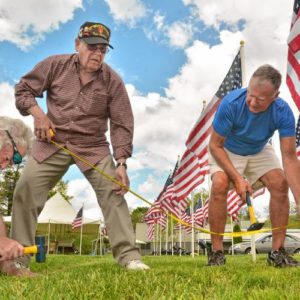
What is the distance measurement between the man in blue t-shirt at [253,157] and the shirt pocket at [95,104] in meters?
1.18

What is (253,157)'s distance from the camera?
16.1 ft

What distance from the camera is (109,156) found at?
15.4ft

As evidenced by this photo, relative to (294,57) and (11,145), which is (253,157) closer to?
(294,57)

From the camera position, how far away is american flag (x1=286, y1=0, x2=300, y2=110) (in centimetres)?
515

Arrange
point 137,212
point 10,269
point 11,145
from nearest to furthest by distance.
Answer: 1. point 11,145
2. point 10,269
3. point 137,212

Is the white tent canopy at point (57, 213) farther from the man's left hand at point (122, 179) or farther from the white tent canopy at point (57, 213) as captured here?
the man's left hand at point (122, 179)

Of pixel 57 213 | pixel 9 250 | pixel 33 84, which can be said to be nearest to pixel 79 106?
pixel 33 84

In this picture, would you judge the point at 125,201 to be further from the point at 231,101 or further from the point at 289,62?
the point at 289,62

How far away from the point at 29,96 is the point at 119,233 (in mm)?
1691

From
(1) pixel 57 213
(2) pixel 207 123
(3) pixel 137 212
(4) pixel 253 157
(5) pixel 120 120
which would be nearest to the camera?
(5) pixel 120 120

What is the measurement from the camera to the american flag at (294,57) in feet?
16.9

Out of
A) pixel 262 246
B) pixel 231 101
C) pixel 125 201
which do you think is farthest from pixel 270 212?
pixel 262 246

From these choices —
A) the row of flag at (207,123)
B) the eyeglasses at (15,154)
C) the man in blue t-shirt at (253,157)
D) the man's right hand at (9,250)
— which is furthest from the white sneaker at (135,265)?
the eyeglasses at (15,154)

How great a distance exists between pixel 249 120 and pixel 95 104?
1.61 meters
